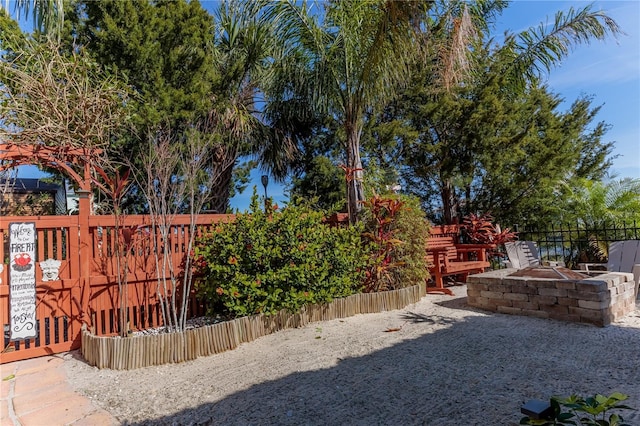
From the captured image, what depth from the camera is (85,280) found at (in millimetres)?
3816

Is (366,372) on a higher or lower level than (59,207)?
lower

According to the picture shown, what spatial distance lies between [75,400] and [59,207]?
8184 mm

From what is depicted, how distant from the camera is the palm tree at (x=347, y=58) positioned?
5742mm

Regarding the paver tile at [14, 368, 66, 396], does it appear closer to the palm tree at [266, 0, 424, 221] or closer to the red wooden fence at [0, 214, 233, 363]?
the red wooden fence at [0, 214, 233, 363]

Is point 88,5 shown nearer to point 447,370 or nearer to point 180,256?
point 180,256

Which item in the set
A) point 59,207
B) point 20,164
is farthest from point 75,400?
point 59,207

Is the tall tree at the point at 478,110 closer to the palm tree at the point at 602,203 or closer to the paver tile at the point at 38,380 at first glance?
the palm tree at the point at 602,203

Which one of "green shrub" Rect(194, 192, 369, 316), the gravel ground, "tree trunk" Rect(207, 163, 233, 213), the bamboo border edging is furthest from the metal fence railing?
"tree trunk" Rect(207, 163, 233, 213)

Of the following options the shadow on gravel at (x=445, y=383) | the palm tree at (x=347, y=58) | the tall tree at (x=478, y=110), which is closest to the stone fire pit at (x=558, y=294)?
the shadow on gravel at (x=445, y=383)

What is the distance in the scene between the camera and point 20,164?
4160 millimetres

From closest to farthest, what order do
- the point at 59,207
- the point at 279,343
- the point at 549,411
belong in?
1. the point at 549,411
2. the point at 279,343
3. the point at 59,207

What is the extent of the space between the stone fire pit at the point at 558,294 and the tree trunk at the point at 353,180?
2.07 metres

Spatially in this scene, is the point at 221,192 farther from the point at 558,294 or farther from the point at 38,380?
the point at 558,294

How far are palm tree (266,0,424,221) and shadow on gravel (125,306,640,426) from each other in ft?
9.80
